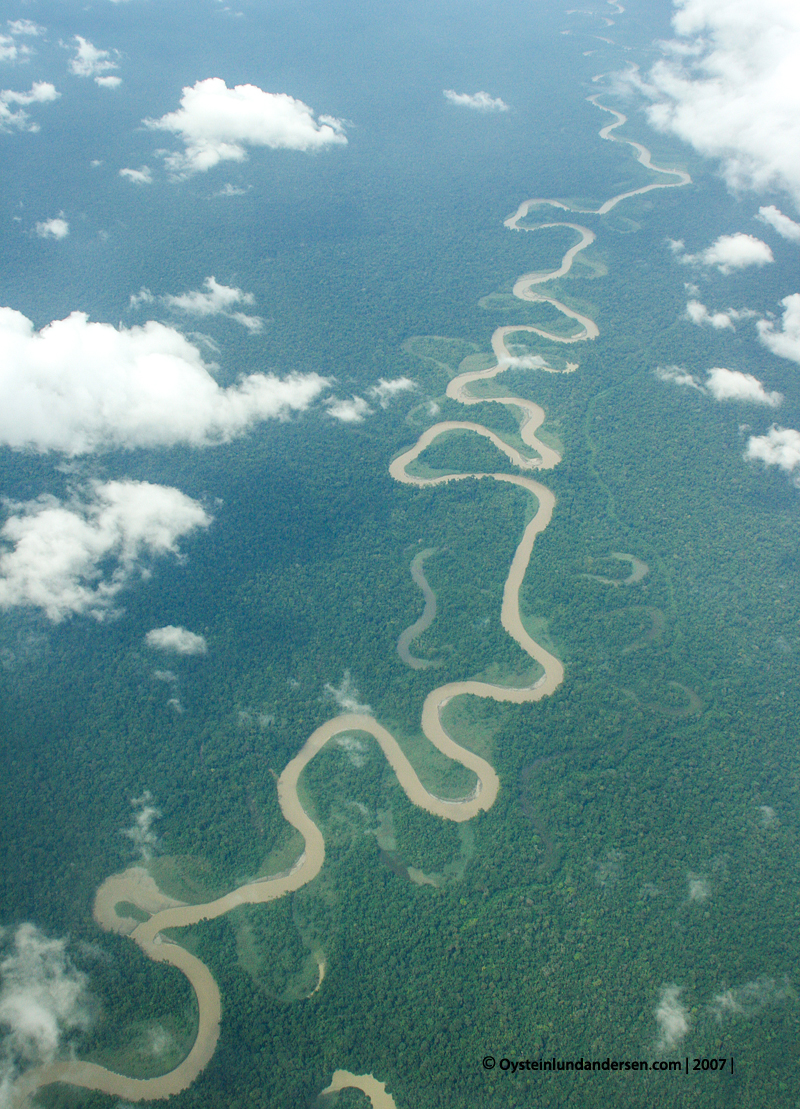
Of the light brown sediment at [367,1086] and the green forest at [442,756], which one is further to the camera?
the green forest at [442,756]

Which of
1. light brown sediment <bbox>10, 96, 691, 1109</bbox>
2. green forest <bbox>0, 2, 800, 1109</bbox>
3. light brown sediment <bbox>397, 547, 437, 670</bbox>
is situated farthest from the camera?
light brown sediment <bbox>397, 547, 437, 670</bbox>

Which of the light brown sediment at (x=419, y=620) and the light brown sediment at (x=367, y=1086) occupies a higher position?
the light brown sediment at (x=419, y=620)

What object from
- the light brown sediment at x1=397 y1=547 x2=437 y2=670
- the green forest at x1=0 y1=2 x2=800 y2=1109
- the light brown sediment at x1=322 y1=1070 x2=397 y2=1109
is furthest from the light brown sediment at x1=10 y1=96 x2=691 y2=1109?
the light brown sediment at x1=397 y1=547 x2=437 y2=670

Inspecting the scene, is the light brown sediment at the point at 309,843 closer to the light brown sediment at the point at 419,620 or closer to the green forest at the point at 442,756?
the green forest at the point at 442,756

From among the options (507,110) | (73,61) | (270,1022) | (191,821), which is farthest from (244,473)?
Result: (73,61)

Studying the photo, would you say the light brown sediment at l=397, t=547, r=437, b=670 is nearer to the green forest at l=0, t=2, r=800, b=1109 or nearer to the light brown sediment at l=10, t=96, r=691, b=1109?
the green forest at l=0, t=2, r=800, b=1109

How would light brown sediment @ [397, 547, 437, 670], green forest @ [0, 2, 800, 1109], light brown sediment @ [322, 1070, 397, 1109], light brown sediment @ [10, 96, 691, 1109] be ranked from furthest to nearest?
light brown sediment @ [397, 547, 437, 670] → green forest @ [0, 2, 800, 1109] → light brown sediment @ [10, 96, 691, 1109] → light brown sediment @ [322, 1070, 397, 1109]

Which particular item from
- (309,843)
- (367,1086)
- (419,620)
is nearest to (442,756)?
(309,843)

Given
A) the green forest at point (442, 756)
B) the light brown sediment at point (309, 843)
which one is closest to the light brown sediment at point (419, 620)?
the green forest at point (442, 756)

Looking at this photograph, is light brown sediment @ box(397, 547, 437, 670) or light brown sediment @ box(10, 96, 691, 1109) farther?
light brown sediment @ box(397, 547, 437, 670)
